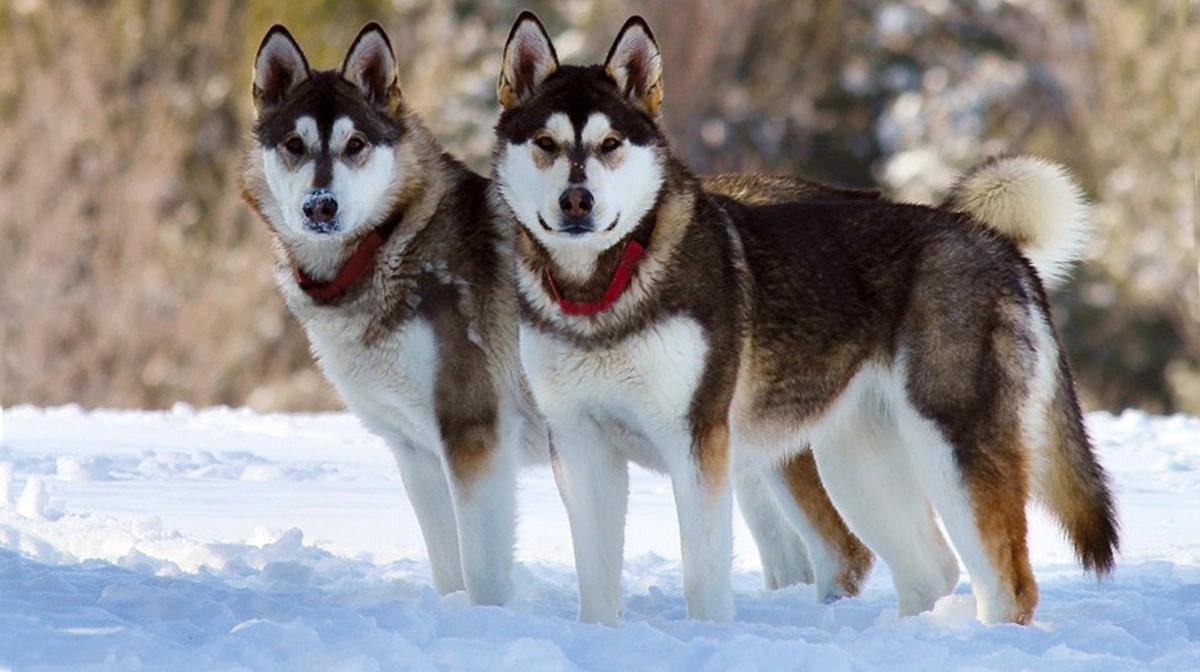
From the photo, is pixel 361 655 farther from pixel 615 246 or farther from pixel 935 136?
pixel 935 136

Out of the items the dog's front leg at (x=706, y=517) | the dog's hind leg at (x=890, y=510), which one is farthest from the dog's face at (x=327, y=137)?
the dog's hind leg at (x=890, y=510)

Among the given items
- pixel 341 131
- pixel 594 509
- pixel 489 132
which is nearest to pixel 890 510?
pixel 594 509

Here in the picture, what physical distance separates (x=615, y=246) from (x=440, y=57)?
16.8 metres

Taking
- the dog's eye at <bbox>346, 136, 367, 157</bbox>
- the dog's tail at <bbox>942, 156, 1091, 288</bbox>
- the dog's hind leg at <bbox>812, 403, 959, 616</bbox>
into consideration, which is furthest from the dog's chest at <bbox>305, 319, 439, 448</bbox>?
the dog's tail at <bbox>942, 156, 1091, 288</bbox>

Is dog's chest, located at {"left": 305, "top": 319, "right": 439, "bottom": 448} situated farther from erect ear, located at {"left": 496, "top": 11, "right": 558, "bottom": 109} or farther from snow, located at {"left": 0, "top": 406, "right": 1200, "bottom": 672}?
erect ear, located at {"left": 496, "top": 11, "right": 558, "bottom": 109}

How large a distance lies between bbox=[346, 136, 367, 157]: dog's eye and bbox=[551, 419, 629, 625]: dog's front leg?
1.19 m

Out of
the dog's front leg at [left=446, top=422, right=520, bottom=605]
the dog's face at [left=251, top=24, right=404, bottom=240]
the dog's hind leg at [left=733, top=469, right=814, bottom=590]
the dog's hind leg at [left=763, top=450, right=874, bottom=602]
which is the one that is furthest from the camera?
the dog's hind leg at [left=733, top=469, right=814, bottom=590]

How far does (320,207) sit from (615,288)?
3.46 ft

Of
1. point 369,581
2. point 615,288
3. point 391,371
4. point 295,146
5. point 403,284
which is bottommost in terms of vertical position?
point 369,581

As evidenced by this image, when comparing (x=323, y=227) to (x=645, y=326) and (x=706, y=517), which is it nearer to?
(x=645, y=326)

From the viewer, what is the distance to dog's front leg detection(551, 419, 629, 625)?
601 cm

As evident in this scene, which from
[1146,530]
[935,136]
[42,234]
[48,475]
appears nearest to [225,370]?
[42,234]

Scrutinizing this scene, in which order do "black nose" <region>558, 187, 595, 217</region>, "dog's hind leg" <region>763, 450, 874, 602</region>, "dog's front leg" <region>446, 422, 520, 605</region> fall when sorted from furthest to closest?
"dog's hind leg" <region>763, 450, 874, 602</region>
"dog's front leg" <region>446, 422, 520, 605</region>
"black nose" <region>558, 187, 595, 217</region>

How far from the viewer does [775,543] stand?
7414mm
